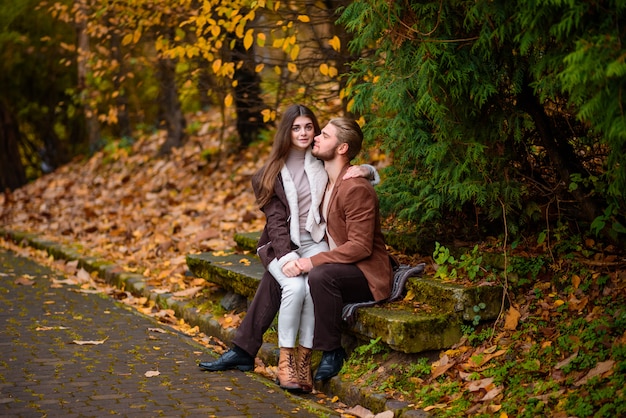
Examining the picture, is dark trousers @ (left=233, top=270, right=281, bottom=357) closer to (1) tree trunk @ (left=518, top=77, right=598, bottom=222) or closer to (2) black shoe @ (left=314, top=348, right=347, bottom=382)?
(2) black shoe @ (left=314, top=348, right=347, bottom=382)

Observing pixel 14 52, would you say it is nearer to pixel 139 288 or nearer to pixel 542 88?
pixel 139 288

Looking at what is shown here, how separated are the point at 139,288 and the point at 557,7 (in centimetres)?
650

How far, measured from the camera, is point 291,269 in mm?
6223

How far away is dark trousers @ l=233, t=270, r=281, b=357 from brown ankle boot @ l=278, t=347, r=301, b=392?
38 centimetres

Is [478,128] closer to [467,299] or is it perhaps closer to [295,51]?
[467,299]

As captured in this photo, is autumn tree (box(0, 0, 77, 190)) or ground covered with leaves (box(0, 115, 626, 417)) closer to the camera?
ground covered with leaves (box(0, 115, 626, 417))

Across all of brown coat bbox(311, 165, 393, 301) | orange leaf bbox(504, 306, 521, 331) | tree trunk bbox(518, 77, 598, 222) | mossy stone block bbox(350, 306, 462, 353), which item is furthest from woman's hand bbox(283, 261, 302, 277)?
tree trunk bbox(518, 77, 598, 222)

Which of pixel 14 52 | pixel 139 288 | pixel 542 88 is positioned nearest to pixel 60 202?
pixel 14 52

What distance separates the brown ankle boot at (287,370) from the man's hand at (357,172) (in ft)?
4.41

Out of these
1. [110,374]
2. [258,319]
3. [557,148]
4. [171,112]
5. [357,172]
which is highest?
[171,112]

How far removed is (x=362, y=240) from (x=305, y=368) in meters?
1.03

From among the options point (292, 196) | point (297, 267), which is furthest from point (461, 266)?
point (292, 196)

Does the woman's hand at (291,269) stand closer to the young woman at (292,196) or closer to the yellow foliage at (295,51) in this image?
the young woman at (292,196)

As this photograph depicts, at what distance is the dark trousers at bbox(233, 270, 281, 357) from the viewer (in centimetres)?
640
